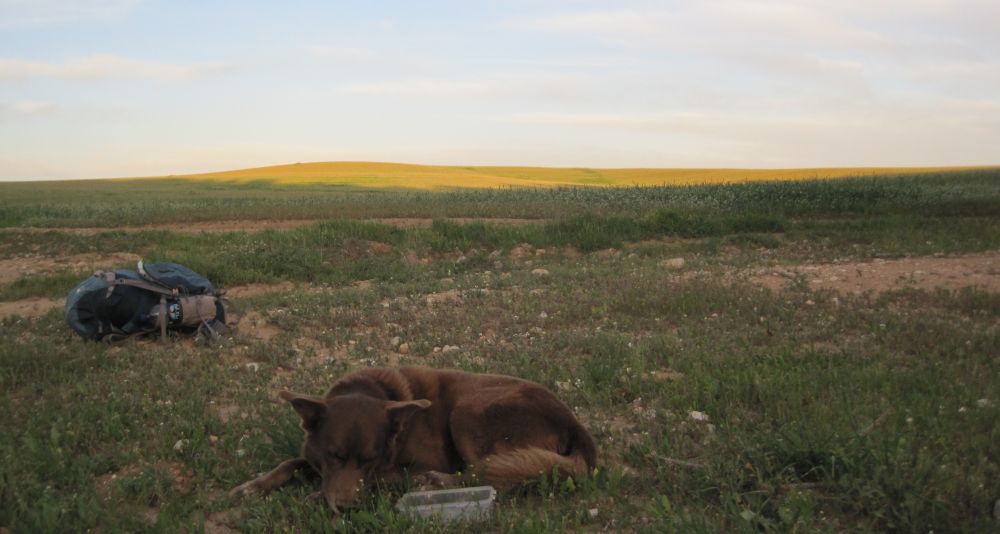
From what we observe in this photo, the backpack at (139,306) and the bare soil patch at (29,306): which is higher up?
the backpack at (139,306)

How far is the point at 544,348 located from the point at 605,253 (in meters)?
8.73

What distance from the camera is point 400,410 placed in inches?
165

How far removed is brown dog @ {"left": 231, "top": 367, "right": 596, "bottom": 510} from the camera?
162 inches

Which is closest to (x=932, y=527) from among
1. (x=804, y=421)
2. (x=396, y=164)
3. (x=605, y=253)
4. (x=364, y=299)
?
(x=804, y=421)

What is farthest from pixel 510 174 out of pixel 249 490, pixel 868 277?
pixel 249 490

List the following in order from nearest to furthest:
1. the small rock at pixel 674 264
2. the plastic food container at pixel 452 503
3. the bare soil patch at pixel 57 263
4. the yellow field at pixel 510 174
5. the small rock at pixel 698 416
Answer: the plastic food container at pixel 452 503 → the small rock at pixel 698 416 → the small rock at pixel 674 264 → the bare soil patch at pixel 57 263 → the yellow field at pixel 510 174

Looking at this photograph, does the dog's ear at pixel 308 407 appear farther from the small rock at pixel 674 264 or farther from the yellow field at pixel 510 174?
the yellow field at pixel 510 174

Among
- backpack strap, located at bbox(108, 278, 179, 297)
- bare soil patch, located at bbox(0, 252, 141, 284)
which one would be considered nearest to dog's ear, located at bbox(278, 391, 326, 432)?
backpack strap, located at bbox(108, 278, 179, 297)

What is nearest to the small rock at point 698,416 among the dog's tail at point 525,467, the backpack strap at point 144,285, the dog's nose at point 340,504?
the dog's tail at point 525,467

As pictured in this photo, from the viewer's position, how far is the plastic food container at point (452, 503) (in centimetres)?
393

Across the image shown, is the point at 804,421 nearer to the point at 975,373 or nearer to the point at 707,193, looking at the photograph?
the point at 975,373

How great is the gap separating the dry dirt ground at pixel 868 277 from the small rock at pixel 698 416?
5.20 metres

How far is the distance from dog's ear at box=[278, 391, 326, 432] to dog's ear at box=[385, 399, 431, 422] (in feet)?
1.16

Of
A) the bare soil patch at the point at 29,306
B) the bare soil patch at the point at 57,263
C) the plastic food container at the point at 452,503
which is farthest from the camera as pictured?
the bare soil patch at the point at 57,263
